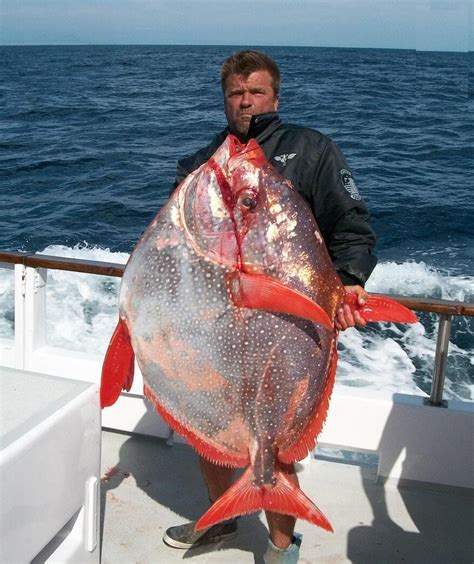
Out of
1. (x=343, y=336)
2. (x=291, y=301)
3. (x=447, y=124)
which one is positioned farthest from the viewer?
(x=447, y=124)

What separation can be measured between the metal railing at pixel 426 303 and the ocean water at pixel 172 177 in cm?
289

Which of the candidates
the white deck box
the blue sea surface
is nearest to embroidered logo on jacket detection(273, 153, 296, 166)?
the white deck box

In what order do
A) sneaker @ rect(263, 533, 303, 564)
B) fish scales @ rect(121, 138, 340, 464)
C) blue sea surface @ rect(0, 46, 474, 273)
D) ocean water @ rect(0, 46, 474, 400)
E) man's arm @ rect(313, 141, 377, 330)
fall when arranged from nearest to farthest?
fish scales @ rect(121, 138, 340, 464), man's arm @ rect(313, 141, 377, 330), sneaker @ rect(263, 533, 303, 564), ocean water @ rect(0, 46, 474, 400), blue sea surface @ rect(0, 46, 474, 273)

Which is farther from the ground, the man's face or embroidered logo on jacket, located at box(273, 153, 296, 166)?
the man's face

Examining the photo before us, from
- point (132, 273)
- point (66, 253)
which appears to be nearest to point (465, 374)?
point (132, 273)

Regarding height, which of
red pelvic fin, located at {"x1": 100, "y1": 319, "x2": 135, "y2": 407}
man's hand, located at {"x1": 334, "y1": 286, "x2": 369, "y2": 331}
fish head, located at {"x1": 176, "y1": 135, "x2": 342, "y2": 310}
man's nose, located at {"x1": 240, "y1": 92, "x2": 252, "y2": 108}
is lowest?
red pelvic fin, located at {"x1": 100, "y1": 319, "x2": 135, "y2": 407}

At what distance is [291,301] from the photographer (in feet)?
5.16

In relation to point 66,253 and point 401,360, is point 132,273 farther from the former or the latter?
point 66,253

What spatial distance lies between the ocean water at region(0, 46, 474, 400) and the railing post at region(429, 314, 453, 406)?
2.82 m

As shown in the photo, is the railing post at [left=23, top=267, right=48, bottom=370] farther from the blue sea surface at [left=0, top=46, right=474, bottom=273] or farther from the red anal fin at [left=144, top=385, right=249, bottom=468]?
the blue sea surface at [left=0, top=46, right=474, bottom=273]

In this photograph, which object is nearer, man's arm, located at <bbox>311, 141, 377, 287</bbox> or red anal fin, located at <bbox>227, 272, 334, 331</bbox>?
red anal fin, located at <bbox>227, 272, 334, 331</bbox>

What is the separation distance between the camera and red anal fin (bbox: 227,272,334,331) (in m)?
1.57

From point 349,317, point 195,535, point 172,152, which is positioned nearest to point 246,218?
point 349,317

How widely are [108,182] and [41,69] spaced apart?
1340 inches
